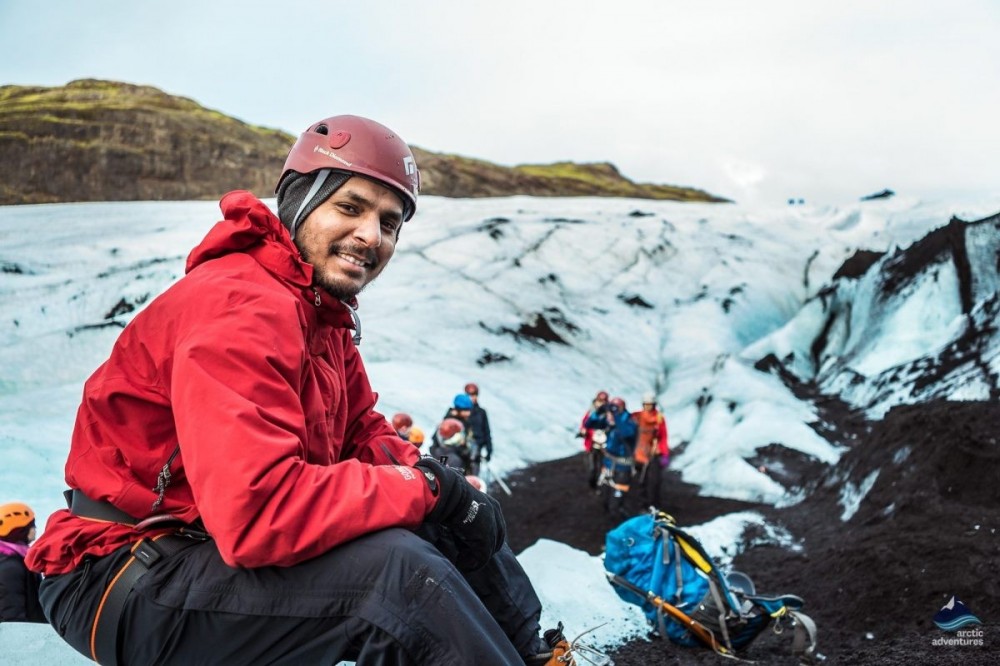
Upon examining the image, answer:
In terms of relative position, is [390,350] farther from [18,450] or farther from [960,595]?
[960,595]

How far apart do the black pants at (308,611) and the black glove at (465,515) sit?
18 centimetres

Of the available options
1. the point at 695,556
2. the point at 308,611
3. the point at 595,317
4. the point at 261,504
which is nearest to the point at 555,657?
the point at 308,611

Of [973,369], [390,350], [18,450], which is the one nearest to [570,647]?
[18,450]

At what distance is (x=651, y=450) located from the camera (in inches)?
475

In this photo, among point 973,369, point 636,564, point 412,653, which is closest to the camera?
point 412,653

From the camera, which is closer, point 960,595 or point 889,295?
point 960,595

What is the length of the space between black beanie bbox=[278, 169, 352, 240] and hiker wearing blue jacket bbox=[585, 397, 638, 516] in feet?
32.6

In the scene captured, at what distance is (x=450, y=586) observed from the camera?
71.7 inches

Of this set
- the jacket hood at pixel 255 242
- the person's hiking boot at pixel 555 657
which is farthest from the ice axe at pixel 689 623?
the jacket hood at pixel 255 242

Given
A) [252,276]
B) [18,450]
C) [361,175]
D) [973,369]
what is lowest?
[18,450]

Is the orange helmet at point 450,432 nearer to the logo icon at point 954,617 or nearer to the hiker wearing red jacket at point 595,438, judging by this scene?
the hiker wearing red jacket at point 595,438

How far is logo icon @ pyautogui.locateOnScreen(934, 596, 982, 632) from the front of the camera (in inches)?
202

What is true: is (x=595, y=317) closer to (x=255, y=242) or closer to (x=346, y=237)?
(x=346, y=237)

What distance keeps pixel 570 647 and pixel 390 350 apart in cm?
1781
